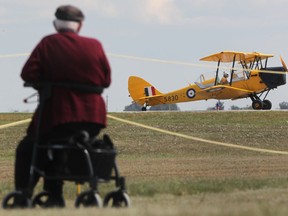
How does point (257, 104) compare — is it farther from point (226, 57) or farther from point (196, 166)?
point (196, 166)

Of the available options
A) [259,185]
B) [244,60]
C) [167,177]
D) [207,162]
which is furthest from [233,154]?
[244,60]

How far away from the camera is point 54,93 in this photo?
7.64 metres

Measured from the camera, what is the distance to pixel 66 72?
767cm

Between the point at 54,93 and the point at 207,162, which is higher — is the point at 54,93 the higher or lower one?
the higher one

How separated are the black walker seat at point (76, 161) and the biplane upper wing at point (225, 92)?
127 ft

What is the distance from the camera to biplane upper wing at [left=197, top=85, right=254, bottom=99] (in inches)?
1811

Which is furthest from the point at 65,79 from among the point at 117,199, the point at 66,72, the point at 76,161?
the point at 117,199

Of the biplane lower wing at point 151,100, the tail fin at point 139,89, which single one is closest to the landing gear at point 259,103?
the biplane lower wing at point 151,100

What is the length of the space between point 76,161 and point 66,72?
2.69 feet

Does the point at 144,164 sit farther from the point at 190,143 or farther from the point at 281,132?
the point at 281,132

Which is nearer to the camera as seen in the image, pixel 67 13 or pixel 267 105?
pixel 67 13

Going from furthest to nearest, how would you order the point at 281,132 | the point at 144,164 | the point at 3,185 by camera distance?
1. the point at 281,132
2. the point at 144,164
3. the point at 3,185

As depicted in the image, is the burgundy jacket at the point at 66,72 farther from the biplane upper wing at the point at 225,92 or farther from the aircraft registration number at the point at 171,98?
the aircraft registration number at the point at 171,98

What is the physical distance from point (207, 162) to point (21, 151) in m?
10.9
